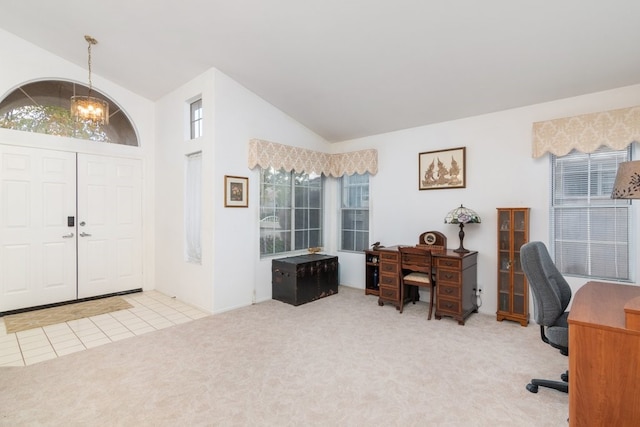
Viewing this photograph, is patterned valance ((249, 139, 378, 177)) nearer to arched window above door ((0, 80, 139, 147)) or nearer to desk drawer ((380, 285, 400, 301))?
desk drawer ((380, 285, 400, 301))

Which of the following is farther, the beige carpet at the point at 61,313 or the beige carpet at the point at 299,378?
the beige carpet at the point at 61,313

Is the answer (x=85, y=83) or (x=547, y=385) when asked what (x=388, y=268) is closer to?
(x=547, y=385)

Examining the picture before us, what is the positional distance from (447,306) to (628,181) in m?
2.12

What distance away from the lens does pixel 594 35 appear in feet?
8.13

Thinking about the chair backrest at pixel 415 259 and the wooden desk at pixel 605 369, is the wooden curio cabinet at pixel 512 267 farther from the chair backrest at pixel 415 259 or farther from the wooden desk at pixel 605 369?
the wooden desk at pixel 605 369

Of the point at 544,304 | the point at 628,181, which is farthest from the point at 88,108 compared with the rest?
the point at 628,181

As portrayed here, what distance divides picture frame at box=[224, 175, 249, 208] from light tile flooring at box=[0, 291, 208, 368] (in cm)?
139

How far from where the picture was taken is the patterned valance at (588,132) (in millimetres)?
2957

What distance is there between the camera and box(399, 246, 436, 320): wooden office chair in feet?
12.2

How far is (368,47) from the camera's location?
120 inches

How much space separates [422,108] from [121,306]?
463 cm

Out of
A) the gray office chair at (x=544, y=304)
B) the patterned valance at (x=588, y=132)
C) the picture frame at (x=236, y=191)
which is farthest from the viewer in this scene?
the picture frame at (x=236, y=191)

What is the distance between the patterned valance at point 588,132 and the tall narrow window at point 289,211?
307 centimetres

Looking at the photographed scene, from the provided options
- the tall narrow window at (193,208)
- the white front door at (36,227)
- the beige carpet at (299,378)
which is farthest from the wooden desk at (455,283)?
the white front door at (36,227)
